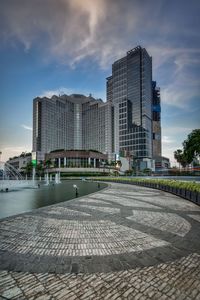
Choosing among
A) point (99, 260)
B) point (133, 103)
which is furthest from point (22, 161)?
point (99, 260)

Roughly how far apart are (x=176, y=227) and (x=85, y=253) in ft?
14.3

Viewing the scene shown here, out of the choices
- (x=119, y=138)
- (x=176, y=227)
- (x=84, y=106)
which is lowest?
(x=176, y=227)

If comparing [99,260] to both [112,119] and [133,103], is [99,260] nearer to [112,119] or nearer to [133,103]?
[112,119]

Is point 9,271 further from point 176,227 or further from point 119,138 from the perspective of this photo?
point 119,138

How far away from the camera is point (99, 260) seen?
4758 mm

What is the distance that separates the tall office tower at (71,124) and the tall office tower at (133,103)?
1053 cm

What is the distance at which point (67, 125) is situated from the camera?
604 feet

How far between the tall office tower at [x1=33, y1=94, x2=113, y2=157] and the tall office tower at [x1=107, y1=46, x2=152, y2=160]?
34.5ft

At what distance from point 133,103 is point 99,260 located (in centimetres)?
17758

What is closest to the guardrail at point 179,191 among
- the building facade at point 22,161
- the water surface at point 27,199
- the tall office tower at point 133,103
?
the water surface at point 27,199

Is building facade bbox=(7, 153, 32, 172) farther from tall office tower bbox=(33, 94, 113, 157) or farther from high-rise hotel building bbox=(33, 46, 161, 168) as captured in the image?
high-rise hotel building bbox=(33, 46, 161, 168)

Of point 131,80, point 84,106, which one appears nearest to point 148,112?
point 131,80

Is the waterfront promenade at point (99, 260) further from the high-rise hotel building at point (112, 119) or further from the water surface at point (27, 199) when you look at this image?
the high-rise hotel building at point (112, 119)

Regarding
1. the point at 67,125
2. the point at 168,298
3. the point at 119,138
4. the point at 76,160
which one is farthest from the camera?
the point at 67,125
